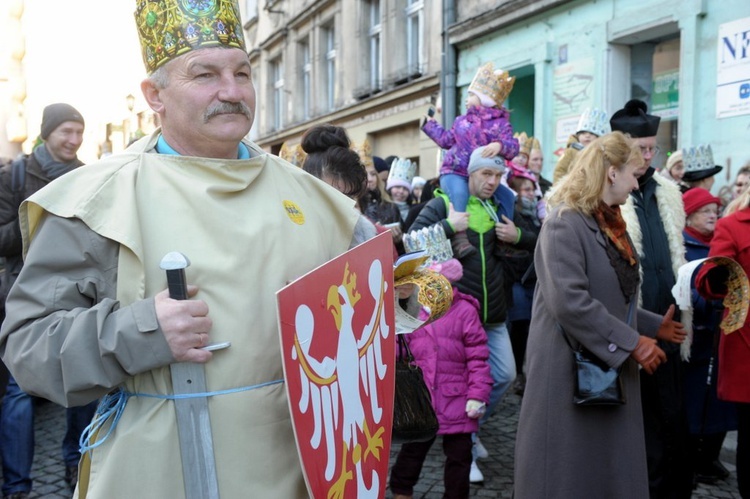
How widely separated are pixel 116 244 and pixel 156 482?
1.70ft

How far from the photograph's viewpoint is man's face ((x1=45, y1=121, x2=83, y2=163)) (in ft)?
14.6

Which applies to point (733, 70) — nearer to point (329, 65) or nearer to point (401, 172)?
point (401, 172)

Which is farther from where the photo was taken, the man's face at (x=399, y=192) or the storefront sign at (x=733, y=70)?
the man's face at (x=399, y=192)

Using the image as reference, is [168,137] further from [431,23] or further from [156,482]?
[431,23]

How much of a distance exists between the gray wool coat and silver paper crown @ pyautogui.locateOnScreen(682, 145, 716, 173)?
3.08m

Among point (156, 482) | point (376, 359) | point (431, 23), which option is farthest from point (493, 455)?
point (431, 23)

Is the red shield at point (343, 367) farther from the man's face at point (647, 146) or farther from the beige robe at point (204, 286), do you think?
the man's face at point (647, 146)

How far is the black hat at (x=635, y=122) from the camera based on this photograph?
388 cm

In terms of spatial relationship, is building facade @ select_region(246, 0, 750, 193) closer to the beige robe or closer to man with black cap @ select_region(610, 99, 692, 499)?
man with black cap @ select_region(610, 99, 692, 499)

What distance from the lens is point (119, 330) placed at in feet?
4.95

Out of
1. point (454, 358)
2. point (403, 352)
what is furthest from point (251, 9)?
point (403, 352)

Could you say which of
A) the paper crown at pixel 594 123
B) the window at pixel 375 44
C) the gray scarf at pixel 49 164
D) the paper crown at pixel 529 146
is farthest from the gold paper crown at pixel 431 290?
the window at pixel 375 44

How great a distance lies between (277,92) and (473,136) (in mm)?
19080

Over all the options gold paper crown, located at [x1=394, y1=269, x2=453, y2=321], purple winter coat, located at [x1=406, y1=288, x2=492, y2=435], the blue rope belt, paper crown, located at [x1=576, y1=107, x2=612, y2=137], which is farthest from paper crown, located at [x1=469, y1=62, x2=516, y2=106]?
the blue rope belt
